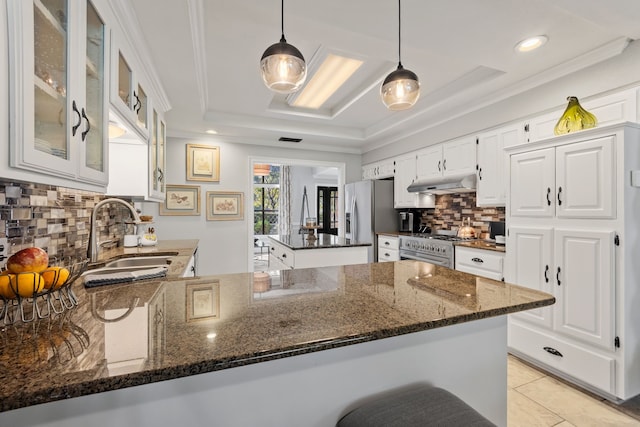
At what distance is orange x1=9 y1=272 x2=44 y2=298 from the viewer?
79 cm

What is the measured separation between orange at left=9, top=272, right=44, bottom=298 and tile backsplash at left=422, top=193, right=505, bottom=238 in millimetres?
3636

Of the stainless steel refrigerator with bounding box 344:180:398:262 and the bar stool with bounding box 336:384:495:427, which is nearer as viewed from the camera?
the bar stool with bounding box 336:384:495:427

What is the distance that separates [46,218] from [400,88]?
1924 mm

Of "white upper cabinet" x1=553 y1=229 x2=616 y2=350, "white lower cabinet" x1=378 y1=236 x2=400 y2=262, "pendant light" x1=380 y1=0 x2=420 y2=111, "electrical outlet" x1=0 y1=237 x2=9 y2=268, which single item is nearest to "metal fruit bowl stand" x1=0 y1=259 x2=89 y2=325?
"electrical outlet" x1=0 y1=237 x2=9 y2=268

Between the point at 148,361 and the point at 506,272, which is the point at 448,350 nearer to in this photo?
the point at 148,361

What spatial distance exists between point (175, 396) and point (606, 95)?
3.13 meters

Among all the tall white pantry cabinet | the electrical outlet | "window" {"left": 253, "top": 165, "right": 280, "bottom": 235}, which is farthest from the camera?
"window" {"left": 253, "top": 165, "right": 280, "bottom": 235}

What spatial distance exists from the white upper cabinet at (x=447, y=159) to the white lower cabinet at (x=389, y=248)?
0.91 m

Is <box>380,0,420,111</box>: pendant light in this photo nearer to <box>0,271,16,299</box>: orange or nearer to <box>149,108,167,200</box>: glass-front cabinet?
<box>0,271,16,299</box>: orange

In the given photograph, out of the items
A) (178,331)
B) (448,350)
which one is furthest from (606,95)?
(178,331)

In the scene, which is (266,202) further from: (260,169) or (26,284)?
(26,284)

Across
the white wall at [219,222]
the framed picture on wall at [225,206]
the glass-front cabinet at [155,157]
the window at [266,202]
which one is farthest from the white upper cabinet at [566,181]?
the window at [266,202]

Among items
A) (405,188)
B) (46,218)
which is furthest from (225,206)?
(46,218)

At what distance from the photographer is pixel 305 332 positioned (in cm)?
74
